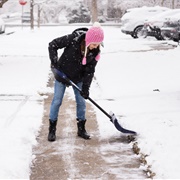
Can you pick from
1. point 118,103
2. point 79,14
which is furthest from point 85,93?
point 79,14

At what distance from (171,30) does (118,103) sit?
38.2ft

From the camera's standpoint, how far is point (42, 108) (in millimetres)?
6637

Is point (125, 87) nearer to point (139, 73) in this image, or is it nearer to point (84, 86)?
point (139, 73)

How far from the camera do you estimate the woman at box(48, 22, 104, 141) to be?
14.8ft

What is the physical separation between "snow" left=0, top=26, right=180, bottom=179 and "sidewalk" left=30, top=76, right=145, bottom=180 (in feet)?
0.42

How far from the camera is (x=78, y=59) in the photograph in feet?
15.7

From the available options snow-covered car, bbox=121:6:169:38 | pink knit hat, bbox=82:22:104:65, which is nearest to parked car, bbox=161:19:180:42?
snow-covered car, bbox=121:6:169:38

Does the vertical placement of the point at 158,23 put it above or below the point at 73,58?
below

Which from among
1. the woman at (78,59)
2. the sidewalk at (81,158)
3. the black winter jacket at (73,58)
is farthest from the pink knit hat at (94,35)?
the sidewalk at (81,158)

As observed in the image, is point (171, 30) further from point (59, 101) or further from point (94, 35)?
point (94, 35)

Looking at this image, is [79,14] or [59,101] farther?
[79,14]

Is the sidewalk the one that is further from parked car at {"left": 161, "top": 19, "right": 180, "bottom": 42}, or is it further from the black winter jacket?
parked car at {"left": 161, "top": 19, "right": 180, "bottom": 42}

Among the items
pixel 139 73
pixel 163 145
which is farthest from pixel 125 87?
pixel 163 145

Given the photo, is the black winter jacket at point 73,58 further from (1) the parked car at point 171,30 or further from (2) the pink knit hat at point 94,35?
(1) the parked car at point 171,30
